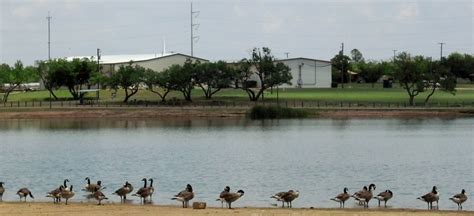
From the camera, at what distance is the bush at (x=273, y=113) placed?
10688 cm

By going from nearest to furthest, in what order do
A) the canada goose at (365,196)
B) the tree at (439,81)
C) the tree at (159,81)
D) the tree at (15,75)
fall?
1. the canada goose at (365,196)
2. the tree at (439,81)
3. the tree at (159,81)
4. the tree at (15,75)

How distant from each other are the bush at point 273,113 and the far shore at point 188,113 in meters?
1.21

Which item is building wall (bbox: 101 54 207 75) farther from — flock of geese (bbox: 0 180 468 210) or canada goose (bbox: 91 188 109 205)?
canada goose (bbox: 91 188 109 205)

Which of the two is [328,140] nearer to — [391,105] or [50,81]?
[391,105]

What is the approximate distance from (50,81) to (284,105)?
40760 millimetres

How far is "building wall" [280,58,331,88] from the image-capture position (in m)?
166

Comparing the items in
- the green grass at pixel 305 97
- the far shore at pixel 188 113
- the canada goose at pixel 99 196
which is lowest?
the canada goose at pixel 99 196

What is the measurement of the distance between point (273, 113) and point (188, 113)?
985 centimetres

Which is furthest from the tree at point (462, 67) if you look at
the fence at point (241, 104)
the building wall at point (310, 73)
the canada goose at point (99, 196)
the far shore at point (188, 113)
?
the canada goose at point (99, 196)

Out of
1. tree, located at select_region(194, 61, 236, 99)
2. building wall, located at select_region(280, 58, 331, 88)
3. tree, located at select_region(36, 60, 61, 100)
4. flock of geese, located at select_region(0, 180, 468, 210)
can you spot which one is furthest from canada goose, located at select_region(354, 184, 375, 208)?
building wall, located at select_region(280, 58, 331, 88)

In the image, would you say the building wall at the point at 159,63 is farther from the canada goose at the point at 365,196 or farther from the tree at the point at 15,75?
the canada goose at the point at 365,196

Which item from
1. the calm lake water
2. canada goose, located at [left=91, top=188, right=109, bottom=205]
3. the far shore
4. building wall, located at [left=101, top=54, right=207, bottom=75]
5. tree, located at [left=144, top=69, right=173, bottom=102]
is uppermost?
building wall, located at [left=101, top=54, right=207, bottom=75]

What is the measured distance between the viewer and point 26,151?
6762 cm

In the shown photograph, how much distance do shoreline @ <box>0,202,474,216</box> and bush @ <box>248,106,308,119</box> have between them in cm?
7103
